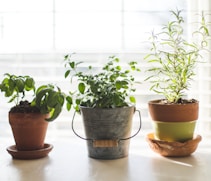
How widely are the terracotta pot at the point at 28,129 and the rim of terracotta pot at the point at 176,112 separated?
0.47 m

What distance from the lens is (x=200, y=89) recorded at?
201 cm

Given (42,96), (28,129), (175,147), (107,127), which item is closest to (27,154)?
(28,129)

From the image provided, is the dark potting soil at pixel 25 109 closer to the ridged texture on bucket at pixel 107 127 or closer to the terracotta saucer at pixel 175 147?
the ridged texture on bucket at pixel 107 127

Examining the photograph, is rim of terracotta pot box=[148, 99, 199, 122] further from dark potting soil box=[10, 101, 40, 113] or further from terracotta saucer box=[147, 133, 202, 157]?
dark potting soil box=[10, 101, 40, 113]

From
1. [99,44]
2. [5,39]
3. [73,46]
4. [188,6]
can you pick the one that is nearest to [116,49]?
[99,44]

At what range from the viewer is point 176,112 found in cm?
171

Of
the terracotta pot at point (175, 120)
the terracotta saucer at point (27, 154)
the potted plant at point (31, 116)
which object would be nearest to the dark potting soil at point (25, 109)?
the potted plant at point (31, 116)

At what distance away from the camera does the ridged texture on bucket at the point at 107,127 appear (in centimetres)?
167

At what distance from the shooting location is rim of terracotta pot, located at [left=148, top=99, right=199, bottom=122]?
1.71 meters

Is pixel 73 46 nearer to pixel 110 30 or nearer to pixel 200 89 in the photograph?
pixel 110 30

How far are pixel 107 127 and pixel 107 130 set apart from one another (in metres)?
0.01

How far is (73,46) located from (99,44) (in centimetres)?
13

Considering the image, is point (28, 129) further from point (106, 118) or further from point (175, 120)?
point (175, 120)

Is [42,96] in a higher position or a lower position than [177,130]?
higher
